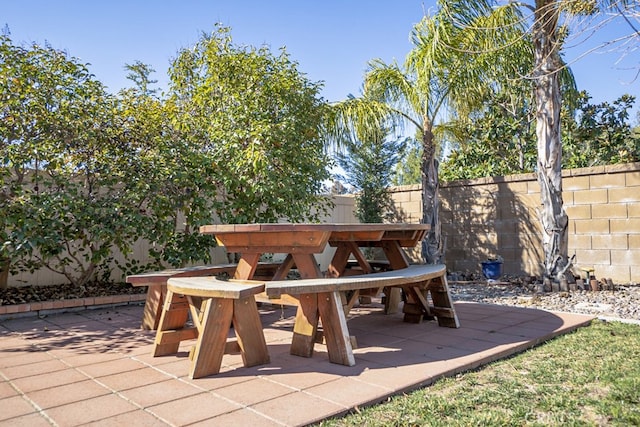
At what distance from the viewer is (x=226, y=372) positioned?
275 cm

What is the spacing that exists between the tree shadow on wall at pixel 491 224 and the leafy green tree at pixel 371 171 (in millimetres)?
1270

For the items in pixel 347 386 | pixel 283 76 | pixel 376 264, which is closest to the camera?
pixel 347 386

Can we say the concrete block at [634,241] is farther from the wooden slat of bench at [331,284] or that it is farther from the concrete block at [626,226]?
the wooden slat of bench at [331,284]

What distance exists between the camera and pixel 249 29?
735 cm

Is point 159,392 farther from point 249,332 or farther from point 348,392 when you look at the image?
point 348,392

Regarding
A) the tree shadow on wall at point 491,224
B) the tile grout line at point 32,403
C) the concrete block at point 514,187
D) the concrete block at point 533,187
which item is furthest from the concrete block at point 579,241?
the tile grout line at point 32,403

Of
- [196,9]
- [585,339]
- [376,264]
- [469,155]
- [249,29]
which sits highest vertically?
[196,9]

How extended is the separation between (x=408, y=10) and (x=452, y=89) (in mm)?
1503

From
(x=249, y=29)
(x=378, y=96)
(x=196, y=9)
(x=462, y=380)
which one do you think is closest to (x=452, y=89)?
(x=378, y=96)

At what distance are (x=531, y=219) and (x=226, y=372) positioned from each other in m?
5.90

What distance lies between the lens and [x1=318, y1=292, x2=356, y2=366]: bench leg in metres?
2.84

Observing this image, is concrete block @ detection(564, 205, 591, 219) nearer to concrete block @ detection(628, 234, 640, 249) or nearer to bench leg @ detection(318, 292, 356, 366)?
concrete block @ detection(628, 234, 640, 249)

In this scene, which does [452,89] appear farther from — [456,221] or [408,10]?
[456,221]

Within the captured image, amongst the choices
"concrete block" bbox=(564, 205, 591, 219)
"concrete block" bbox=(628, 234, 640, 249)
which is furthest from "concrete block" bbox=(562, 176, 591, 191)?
"concrete block" bbox=(628, 234, 640, 249)
